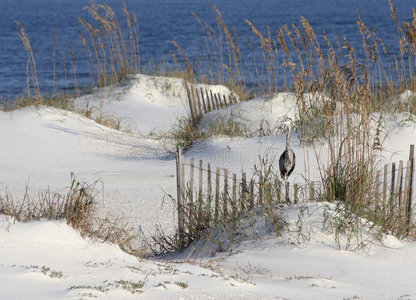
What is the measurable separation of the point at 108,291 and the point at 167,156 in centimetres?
504

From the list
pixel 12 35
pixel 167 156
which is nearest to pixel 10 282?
pixel 167 156

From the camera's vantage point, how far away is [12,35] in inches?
1175

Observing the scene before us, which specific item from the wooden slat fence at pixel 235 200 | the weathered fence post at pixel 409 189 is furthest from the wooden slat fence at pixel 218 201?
the weathered fence post at pixel 409 189

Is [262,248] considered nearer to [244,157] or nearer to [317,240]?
[317,240]

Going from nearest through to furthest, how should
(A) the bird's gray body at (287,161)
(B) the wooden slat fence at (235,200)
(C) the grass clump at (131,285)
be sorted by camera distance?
(C) the grass clump at (131,285)
(B) the wooden slat fence at (235,200)
(A) the bird's gray body at (287,161)

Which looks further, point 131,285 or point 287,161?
point 287,161

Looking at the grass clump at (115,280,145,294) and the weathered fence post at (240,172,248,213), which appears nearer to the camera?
the grass clump at (115,280,145,294)

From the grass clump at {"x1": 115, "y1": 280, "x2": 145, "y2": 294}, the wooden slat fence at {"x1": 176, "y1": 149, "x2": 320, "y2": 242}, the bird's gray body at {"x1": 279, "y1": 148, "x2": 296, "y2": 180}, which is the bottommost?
the grass clump at {"x1": 115, "y1": 280, "x2": 145, "y2": 294}

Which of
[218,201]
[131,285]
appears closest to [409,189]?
[218,201]

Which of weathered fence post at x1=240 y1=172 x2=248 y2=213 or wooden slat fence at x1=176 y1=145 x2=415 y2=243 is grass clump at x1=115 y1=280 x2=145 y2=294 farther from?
weathered fence post at x1=240 y1=172 x2=248 y2=213

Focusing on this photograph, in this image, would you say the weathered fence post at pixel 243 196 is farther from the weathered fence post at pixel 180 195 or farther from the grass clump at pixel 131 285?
the grass clump at pixel 131 285

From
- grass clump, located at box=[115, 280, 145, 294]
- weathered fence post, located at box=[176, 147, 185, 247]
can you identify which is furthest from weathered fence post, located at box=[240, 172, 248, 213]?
grass clump, located at box=[115, 280, 145, 294]

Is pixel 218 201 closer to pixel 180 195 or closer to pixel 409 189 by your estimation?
pixel 180 195

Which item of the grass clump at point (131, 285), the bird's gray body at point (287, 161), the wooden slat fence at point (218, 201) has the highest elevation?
the bird's gray body at point (287, 161)
